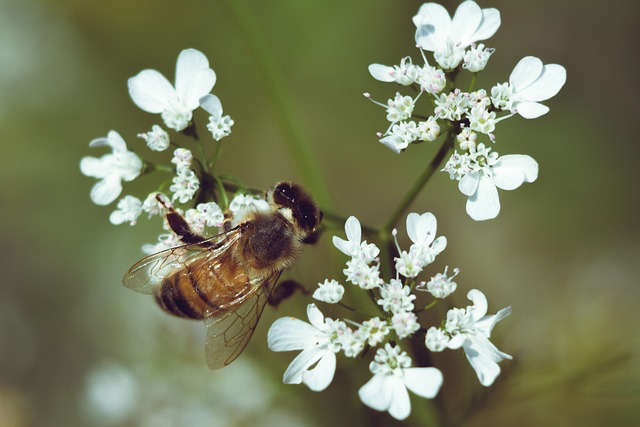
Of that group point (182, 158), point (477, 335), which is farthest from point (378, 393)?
point (182, 158)

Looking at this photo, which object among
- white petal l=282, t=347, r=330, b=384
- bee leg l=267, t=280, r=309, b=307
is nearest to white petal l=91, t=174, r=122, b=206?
bee leg l=267, t=280, r=309, b=307

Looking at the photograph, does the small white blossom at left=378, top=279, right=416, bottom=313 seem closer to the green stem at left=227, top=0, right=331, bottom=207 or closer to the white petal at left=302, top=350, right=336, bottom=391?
the white petal at left=302, top=350, right=336, bottom=391

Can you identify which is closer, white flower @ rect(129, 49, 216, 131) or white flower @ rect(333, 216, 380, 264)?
→ white flower @ rect(333, 216, 380, 264)

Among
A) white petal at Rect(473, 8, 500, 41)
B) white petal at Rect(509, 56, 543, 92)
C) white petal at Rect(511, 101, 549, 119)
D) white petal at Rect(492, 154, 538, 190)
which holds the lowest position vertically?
white petal at Rect(492, 154, 538, 190)

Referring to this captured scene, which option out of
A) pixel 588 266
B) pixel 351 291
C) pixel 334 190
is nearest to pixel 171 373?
pixel 351 291

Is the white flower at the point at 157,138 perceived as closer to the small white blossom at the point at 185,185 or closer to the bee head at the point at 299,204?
the small white blossom at the point at 185,185

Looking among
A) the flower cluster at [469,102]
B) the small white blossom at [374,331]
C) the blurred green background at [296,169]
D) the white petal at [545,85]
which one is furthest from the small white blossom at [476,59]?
the blurred green background at [296,169]
